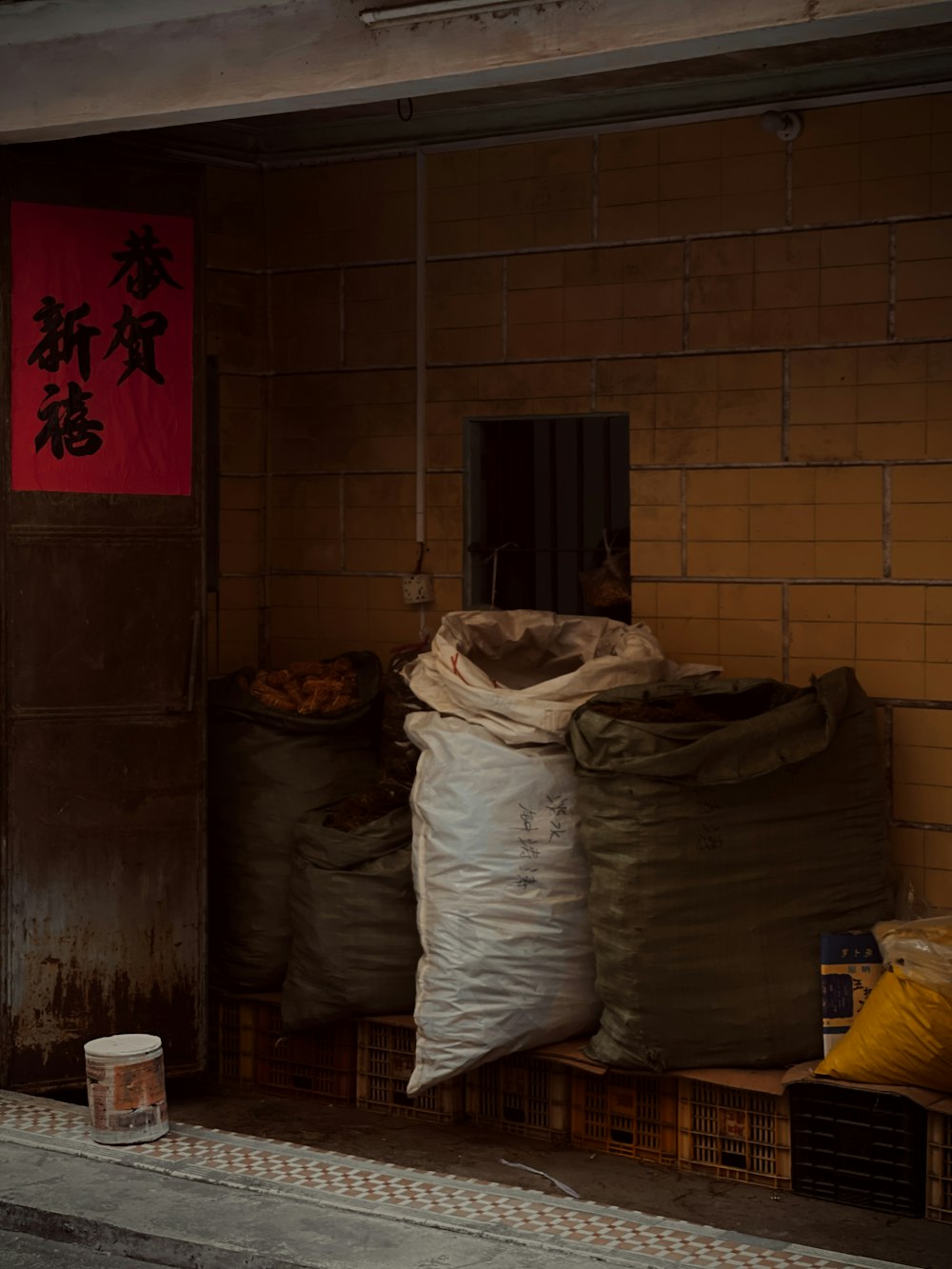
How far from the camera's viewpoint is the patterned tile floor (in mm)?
3371

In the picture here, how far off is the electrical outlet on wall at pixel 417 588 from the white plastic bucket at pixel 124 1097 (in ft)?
6.27

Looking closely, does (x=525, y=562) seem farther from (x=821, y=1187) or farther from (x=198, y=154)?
(x=821, y=1187)

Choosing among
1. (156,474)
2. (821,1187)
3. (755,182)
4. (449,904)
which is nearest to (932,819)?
(821,1187)

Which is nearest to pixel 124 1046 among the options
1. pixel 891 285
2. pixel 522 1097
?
pixel 522 1097

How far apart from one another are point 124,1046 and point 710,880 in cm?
157

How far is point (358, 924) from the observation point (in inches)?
191

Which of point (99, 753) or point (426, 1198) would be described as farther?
point (99, 753)

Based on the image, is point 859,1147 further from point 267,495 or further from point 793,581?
point 267,495

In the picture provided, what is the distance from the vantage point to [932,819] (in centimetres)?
470

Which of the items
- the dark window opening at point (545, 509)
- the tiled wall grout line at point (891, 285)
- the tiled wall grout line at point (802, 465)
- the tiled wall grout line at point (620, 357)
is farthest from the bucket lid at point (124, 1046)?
the tiled wall grout line at point (891, 285)

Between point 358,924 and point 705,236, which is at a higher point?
point 705,236

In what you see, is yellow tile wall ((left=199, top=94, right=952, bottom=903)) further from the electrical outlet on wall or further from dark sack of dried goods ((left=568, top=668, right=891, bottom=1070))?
dark sack of dried goods ((left=568, top=668, right=891, bottom=1070))

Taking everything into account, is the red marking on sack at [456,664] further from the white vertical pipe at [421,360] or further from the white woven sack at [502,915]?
the white vertical pipe at [421,360]

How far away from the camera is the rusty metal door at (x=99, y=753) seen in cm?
468
